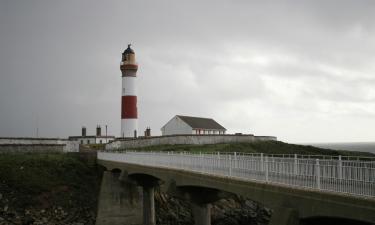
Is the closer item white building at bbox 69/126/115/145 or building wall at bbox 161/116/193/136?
building wall at bbox 161/116/193/136

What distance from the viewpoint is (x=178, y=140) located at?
5862cm

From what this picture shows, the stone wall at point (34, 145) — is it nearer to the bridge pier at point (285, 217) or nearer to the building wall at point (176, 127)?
the building wall at point (176, 127)

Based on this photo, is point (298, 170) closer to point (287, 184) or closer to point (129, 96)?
point (287, 184)

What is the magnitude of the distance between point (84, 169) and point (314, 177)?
31.6 m

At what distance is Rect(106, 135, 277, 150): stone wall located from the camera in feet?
178

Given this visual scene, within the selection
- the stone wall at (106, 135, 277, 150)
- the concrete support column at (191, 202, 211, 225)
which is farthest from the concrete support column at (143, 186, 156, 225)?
the stone wall at (106, 135, 277, 150)

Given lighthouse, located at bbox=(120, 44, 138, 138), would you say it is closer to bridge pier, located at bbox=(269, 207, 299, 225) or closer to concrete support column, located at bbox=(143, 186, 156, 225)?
concrete support column, located at bbox=(143, 186, 156, 225)

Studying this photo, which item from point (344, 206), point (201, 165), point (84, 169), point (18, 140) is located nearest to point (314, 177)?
point (344, 206)

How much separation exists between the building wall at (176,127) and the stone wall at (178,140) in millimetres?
5866

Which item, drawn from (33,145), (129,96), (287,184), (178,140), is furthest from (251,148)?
(287,184)

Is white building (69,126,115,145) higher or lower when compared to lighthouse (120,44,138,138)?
lower

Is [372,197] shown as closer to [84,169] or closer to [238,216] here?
[238,216]

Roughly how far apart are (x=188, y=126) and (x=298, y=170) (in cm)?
5408

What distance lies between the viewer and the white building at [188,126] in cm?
6781
